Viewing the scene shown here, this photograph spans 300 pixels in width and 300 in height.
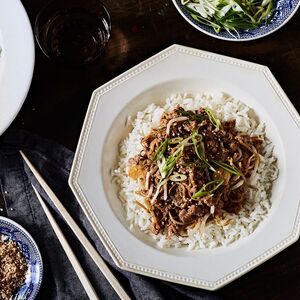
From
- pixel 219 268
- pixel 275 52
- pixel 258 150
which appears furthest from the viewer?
pixel 275 52

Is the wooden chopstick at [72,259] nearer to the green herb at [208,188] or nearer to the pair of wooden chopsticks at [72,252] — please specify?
the pair of wooden chopsticks at [72,252]

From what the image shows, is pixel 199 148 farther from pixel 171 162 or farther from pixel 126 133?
pixel 126 133

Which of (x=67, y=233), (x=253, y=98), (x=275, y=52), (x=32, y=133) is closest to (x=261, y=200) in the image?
(x=253, y=98)

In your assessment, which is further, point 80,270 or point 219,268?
point 80,270

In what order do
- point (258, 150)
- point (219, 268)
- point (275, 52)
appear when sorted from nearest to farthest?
point (219, 268) → point (258, 150) → point (275, 52)

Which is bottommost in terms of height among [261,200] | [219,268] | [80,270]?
[80,270]

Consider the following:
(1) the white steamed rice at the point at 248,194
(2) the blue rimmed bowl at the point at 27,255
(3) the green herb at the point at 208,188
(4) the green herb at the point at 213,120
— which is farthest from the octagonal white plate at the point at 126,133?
(2) the blue rimmed bowl at the point at 27,255

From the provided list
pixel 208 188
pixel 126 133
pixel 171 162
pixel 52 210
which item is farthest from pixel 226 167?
pixel 52 210

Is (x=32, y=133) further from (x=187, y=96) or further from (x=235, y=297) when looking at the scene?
(x=235, y=297)
